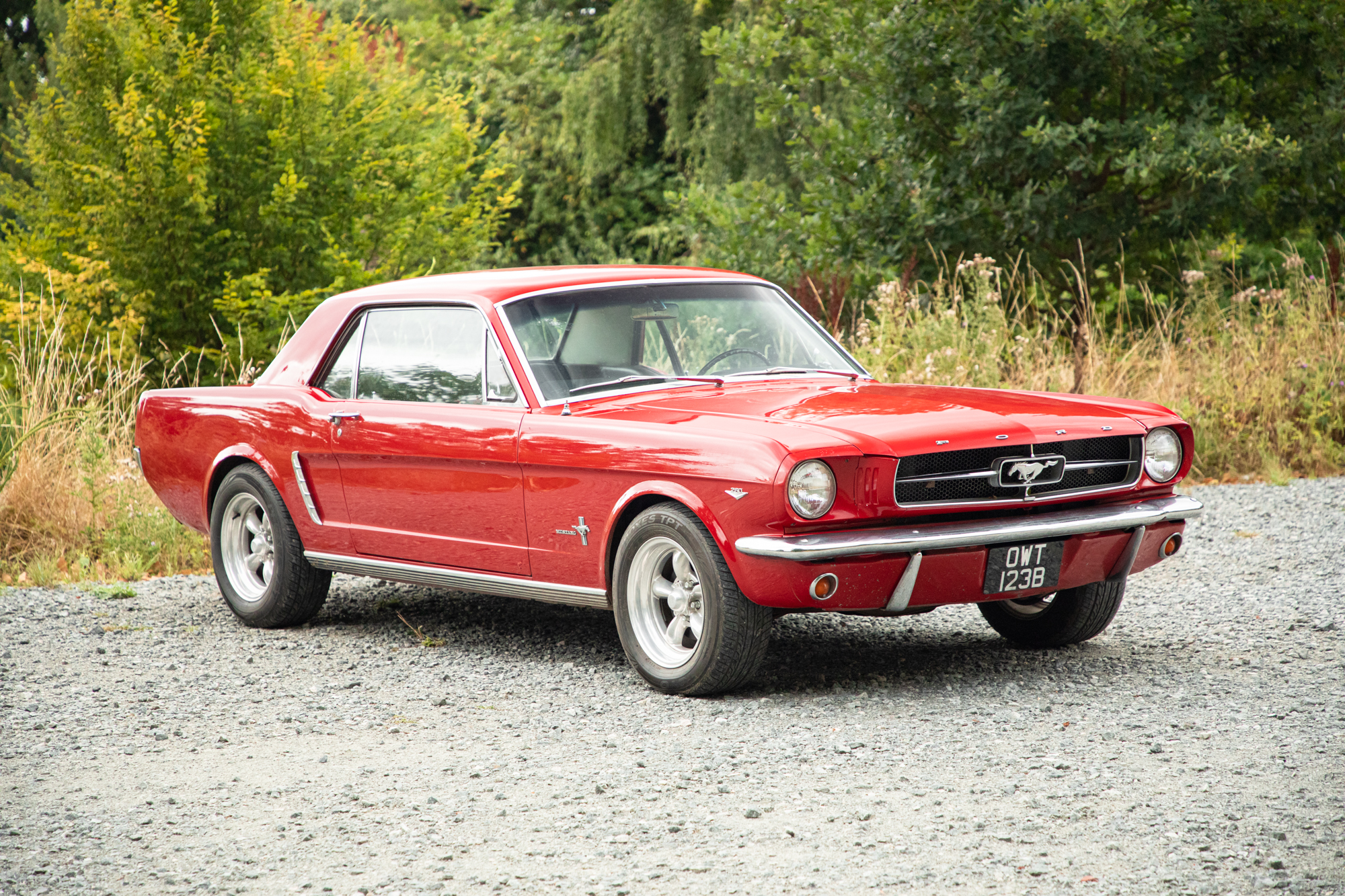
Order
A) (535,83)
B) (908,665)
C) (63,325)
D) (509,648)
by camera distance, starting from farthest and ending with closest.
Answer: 1. (535,83)
2. (63,325)
3. (509,648)
4. (908,665)

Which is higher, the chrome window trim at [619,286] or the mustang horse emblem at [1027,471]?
the chrome window trim at [619,286]

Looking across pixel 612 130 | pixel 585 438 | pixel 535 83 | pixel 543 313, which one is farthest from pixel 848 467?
pixel 535 83

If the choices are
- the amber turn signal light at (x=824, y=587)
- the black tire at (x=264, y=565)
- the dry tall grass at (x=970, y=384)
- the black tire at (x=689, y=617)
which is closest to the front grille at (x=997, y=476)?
the amber turn signal light at (x=824, y=587)

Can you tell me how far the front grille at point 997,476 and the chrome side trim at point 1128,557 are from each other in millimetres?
183

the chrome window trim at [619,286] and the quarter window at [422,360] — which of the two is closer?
the chrome window trim at [619,286]

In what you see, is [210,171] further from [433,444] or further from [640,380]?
[640,380]

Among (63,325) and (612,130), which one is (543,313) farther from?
(612,130)

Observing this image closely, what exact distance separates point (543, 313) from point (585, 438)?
828mm

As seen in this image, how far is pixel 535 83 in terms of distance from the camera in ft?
87.4

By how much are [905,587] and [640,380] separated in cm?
151

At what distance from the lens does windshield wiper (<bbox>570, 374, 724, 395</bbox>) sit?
5.70 meters

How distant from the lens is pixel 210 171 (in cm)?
1330

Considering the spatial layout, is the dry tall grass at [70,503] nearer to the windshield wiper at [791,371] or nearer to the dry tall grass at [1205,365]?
the windshield wiper at [791,371]

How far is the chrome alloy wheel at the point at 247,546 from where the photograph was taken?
273 inches
